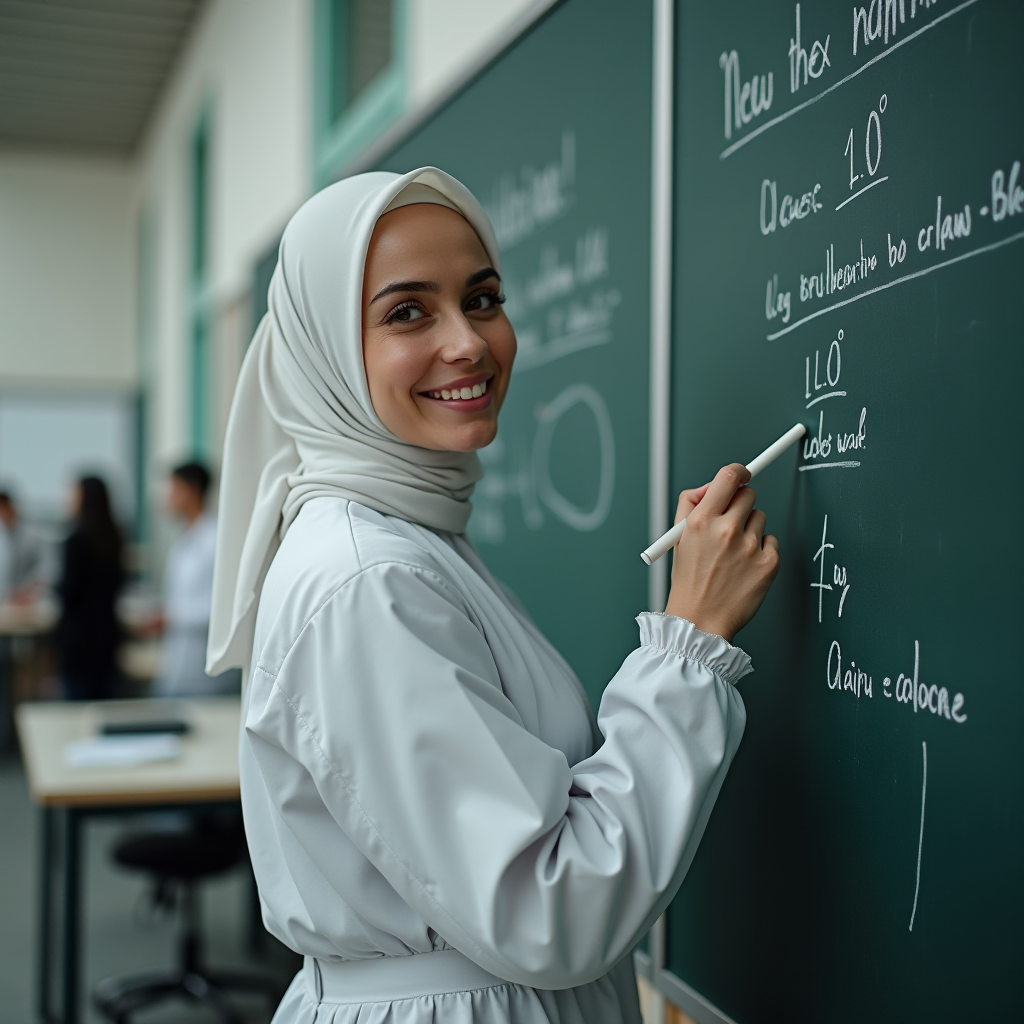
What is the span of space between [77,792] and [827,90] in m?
2.19

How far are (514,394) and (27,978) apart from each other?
8.63ft

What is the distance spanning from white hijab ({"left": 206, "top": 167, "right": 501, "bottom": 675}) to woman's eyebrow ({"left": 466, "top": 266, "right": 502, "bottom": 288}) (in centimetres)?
6

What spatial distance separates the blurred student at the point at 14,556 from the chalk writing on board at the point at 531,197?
21.8 feet

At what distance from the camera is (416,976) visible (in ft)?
3.88

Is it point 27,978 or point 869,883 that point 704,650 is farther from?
point 27,978

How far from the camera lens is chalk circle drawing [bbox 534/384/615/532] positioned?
1827 millimetres

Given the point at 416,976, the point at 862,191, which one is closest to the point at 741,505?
the point at 862,191

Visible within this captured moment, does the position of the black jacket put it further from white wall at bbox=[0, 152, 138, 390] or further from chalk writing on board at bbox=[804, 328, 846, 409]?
white wall at bbox=[0, 152, 138, 390]

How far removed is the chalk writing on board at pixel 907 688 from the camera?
1084 mm

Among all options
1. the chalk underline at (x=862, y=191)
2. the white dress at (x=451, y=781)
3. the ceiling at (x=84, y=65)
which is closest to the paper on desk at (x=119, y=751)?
the white dress at (x=451, y=781)

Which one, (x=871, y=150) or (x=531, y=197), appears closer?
(x=871, y=150)

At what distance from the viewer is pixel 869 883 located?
3.95 feet

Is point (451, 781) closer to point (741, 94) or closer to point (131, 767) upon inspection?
point (741, 94)

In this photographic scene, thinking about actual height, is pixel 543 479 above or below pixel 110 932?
above
